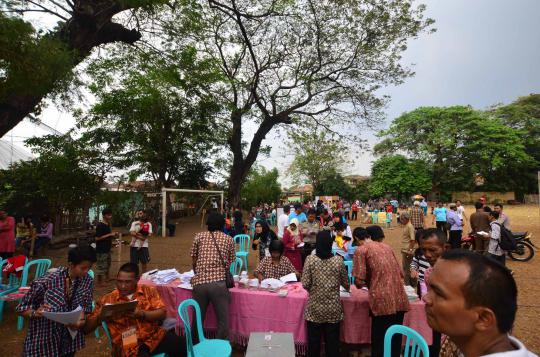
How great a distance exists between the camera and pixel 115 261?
906 centimetres

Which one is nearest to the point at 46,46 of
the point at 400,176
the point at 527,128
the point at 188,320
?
the point at 188,320

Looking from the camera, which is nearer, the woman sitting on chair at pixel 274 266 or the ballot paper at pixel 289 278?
the ballot paper at pixel 289 278

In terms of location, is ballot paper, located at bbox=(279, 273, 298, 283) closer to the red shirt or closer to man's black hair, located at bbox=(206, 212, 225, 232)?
man's black hair, located at bbox=(206, 212, 225, 232)

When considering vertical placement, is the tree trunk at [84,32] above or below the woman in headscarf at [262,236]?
above

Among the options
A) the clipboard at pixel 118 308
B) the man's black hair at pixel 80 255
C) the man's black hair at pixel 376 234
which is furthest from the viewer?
the man's black hair at pixel 376 234

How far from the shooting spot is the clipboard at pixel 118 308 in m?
2.39

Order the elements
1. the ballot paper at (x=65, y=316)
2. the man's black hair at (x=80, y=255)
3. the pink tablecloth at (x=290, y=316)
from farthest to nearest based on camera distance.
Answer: the pink tablecloth at (x=290, y=316) < the man's black hair at (x=80, y=255) < the ballot paper at (x=65, y=316)

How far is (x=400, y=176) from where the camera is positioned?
35531 millimetres

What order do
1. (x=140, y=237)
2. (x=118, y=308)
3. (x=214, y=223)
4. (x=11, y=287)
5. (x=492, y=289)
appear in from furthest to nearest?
(x=140, y=237) → (x=11, y=287) → (x=214, y=223) → (x=118, y=308) → (x=492, y=289)

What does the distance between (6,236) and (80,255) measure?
17.7 ft

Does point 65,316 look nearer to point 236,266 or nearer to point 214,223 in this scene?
point 214,223

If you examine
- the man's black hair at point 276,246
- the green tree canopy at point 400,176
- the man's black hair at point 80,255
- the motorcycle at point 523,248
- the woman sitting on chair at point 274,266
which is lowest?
the motorcycle at point 523,248

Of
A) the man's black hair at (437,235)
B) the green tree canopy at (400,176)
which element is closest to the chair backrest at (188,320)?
the man's black hair at (437,235)

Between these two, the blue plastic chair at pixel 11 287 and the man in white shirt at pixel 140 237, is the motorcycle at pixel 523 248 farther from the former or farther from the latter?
the blue plastic chair at pixel 11 287
